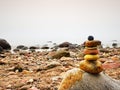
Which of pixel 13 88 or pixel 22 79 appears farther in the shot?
pixel 22 79

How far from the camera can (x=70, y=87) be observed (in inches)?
259

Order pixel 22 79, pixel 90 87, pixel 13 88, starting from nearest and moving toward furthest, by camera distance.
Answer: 1. pixel 90 87
2. pixel 13 88
3. pixel 22 79

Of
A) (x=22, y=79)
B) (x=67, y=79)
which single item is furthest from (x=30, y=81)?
(x=67, y=79)

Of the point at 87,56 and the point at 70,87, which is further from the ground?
the point at 87,56

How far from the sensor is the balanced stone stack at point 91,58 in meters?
6.57

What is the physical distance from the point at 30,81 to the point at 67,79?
11.7 ft

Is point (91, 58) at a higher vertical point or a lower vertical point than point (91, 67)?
higher

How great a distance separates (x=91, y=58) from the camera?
21.8 ft

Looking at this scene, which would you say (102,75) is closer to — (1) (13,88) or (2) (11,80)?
(1) (13,88)

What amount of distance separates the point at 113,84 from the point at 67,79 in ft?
3.02

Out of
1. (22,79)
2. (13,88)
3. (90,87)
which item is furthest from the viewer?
(22,79)

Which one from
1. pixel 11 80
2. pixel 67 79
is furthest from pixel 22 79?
pixel 67 79

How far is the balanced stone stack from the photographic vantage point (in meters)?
6.57

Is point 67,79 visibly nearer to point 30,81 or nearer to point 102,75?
point 102,75
